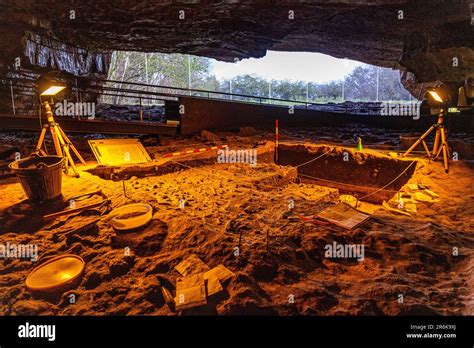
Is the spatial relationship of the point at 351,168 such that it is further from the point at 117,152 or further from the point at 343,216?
the point at 117,152

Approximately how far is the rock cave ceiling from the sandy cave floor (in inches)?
275

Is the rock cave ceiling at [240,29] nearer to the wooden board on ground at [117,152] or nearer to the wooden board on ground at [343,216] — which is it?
the wooden board on ground at [117,152]

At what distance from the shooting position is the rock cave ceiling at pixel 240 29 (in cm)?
950

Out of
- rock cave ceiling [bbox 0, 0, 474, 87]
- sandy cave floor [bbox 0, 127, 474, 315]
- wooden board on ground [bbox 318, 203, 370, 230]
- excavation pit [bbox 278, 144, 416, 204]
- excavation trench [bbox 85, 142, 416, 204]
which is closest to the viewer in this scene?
sandy cave floor [bbox 0, 127, 474, 315]

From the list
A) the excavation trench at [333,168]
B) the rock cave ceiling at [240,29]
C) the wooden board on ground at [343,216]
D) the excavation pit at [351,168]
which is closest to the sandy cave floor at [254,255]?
the wooden board on ground at [343,216]

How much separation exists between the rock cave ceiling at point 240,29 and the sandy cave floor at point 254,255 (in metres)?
6.98

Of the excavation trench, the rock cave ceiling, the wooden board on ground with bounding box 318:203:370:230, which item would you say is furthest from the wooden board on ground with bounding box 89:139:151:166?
the wooden board on ground with bounding box 318:203:370:230

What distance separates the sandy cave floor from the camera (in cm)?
271

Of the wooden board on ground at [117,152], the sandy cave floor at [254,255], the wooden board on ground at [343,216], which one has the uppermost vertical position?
the wooden board on ground at [117,152]

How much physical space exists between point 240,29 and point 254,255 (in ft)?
36.0

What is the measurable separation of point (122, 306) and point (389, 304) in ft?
8.09

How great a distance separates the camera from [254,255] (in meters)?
3.38

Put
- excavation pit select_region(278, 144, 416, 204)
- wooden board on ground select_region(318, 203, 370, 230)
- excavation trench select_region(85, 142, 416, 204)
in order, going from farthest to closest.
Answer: excavation pit select_region(278, 144, 416, 204) → excavation trench select_region(85, 142, 416, 204) → wooden board on ground select_region(318, 203, 370, 230)

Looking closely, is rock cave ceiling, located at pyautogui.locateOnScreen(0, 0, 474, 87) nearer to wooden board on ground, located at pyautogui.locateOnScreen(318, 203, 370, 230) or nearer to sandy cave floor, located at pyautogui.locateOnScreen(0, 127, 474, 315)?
sandy cave floor, located at pyautogui.locateOnScreen(0, 127, 474, 315)
